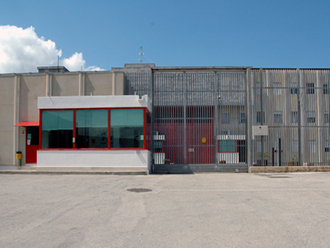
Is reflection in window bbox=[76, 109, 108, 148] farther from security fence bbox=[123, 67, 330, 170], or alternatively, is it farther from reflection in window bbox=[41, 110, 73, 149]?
security fence bbox=[123, 67, 330, 170]

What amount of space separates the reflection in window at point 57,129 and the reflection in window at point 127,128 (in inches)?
93.4

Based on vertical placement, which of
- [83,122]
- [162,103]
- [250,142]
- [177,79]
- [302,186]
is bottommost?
[302,186]

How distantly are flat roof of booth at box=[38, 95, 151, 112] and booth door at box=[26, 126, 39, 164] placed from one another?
11.9ft

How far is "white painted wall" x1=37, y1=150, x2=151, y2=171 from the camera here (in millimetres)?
16219

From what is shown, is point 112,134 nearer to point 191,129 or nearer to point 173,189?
point 191,129

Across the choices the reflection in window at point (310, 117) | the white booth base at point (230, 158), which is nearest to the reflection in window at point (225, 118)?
the white booth base at point (230, 158)

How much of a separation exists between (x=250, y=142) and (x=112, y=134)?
759 cm

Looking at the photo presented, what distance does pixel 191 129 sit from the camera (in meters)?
17.8

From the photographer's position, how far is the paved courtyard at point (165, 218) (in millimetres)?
5098

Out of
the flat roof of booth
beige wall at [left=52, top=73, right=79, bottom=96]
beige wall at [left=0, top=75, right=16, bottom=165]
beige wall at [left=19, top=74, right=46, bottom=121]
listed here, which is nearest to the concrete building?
the flat roof of booth

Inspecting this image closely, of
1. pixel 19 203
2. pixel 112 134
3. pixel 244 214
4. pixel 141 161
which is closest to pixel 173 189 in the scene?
pixel 244 214

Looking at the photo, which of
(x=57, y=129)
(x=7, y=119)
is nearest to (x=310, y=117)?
(x=57, y=129)

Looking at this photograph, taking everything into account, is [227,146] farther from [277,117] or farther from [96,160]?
[96,160]

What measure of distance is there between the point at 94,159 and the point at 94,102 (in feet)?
9.74
